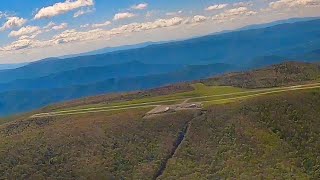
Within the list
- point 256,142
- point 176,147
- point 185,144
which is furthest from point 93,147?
point 256,142

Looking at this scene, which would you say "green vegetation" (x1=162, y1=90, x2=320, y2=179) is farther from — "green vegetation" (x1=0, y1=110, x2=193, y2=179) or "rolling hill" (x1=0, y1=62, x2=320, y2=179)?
"green vegetation" (x1=0, y1=110, x2=193, y2=179)

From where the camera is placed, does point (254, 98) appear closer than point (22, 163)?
No

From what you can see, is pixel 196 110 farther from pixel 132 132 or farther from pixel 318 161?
pixel 318 161

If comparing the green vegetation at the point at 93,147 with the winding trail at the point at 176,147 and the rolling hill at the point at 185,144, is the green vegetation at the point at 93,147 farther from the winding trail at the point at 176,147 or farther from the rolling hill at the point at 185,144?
the winding trail at the point at 176,147

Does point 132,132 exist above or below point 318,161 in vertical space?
above

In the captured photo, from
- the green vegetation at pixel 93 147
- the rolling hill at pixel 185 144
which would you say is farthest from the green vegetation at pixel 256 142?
the green vegetation at pixel 93 147

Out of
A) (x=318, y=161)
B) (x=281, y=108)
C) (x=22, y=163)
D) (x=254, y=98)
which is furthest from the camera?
(x=254, y=98)

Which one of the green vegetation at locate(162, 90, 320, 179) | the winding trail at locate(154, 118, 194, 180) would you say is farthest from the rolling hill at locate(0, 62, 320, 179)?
the green vegetation at locate(162, 90, 320, 179)

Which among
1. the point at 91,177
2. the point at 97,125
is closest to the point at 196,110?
the point at 97,125

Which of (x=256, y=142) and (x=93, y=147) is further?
(x=93, y=147)

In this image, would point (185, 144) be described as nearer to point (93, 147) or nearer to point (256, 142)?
point (256, 142)

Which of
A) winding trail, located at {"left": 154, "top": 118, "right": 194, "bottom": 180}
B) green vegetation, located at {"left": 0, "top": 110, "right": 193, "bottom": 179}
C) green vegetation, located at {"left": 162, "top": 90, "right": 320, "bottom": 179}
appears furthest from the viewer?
green vegetation, located at {"left": 0, "top": 110, "right": 193, "bottom": 179}
